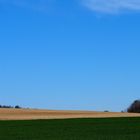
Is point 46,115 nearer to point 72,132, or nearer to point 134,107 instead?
point 134,107

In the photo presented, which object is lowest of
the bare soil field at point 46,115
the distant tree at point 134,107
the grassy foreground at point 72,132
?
the grassy foreground at point 72,132

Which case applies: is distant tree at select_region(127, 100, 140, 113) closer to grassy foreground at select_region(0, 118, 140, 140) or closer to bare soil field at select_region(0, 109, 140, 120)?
bare soil field at select_region(0, 109, 140, 120)

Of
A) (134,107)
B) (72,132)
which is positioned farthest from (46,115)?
(72,132)

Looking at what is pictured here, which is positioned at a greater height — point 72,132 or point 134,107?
point 134,107

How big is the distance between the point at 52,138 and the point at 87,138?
7.68 ft

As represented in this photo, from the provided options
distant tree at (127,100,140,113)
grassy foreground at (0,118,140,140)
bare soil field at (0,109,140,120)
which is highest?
distant tree at (127,100,140,113)

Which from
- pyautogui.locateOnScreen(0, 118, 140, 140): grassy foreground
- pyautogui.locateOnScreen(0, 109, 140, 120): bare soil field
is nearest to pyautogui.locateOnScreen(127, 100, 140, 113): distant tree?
pyautogui.locateOnScreen(0, 109, 140, 120): bare soil field

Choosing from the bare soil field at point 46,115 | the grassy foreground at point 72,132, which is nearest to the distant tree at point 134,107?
the bare soil field at point 46,115

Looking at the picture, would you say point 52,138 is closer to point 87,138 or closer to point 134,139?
point 87,138

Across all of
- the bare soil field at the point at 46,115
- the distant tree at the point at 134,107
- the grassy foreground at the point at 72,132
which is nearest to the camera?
the grassy foreground at the point at 72,132

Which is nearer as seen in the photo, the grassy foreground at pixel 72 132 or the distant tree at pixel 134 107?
the grassy foreground at pixel 72 132

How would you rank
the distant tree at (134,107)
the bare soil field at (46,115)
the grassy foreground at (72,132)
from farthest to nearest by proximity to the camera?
the distant tree at (134,107)
the bare soil field at (46,115)
the grassy foreground at (72,132)

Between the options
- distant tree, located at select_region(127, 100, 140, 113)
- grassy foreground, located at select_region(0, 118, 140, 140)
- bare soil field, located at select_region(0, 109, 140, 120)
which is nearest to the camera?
grassy foreground, located at select_region(0, 118, 140, 140)

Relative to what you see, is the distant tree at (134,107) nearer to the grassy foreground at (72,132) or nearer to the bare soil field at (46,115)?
→ the bare soil field at (46,115)
